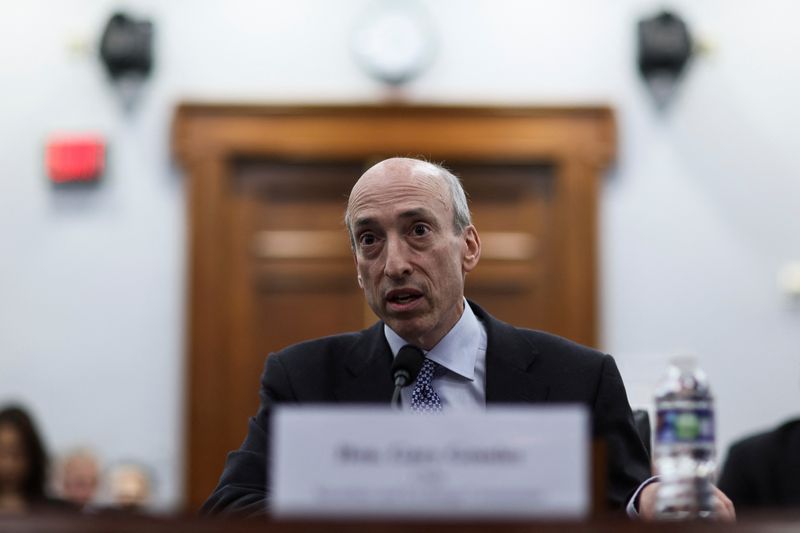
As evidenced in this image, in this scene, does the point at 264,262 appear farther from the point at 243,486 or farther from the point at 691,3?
the point at 243,486

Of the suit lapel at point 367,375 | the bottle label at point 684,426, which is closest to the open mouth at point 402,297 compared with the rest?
the suit lapel at point 367,375

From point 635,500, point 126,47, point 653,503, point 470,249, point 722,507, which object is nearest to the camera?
point 722,507

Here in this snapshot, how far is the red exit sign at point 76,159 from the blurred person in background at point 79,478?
3.88 feet

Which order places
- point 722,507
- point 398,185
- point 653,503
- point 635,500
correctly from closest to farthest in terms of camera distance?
point 722,507 < point 653,503 < point 635,500 < point 398,185

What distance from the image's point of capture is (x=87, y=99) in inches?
221

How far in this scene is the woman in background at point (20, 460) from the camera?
14.6ft

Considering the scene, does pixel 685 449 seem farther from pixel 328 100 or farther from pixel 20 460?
pixel 328 100

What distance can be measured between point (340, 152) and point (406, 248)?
9.52 feet

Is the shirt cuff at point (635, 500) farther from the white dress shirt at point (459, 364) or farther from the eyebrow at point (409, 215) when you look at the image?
the eyebrow at point (409, 215)

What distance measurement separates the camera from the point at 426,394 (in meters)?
2.61

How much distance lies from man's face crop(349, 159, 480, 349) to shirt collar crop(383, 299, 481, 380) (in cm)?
3

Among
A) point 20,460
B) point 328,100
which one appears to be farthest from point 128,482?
point 328,100

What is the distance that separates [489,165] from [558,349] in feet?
9.73

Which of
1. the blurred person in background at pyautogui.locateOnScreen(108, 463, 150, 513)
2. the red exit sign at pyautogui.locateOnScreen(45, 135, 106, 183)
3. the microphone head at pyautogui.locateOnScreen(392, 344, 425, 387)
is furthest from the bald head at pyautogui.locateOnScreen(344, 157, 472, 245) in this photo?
the red exit sign at pyautogui.locateOnScreen(45, 135, 106, 183)
